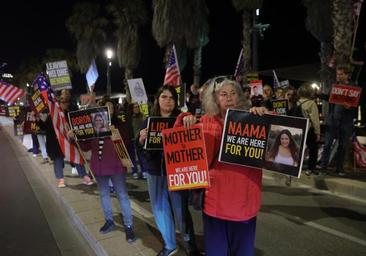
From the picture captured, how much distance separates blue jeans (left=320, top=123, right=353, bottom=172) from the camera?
832cm

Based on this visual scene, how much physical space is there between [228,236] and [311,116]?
19.6 ft

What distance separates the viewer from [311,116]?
8.34 m

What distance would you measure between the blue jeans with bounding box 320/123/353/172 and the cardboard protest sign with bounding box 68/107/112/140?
5396 millimetres

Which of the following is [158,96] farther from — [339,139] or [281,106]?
[339,139]

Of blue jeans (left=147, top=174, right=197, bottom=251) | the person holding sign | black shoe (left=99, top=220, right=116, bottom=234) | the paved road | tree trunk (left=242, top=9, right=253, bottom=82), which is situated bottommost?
the paved road

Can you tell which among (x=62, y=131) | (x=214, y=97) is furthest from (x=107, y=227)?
(x=214, y=97)

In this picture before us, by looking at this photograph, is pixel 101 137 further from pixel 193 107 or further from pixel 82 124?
pixel 193 107

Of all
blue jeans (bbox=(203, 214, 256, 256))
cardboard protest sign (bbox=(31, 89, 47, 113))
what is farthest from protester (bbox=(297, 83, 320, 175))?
blue jeans (bbox=(203, 214, 256, 256))

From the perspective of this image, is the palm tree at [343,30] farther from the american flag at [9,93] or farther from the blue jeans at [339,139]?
the american flag at [9,93]

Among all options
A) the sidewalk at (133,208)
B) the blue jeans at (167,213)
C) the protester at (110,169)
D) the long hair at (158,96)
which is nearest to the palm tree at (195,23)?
the sidewalk at (133,208)

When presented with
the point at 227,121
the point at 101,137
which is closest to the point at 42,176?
the point at 101,137

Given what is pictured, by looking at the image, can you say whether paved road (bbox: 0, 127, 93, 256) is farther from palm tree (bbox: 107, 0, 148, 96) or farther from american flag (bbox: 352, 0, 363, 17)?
palm tree (bbox: 107, 0, 148, 96)

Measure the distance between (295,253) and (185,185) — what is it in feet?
Result: 7.35

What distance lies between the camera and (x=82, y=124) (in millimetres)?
5027
